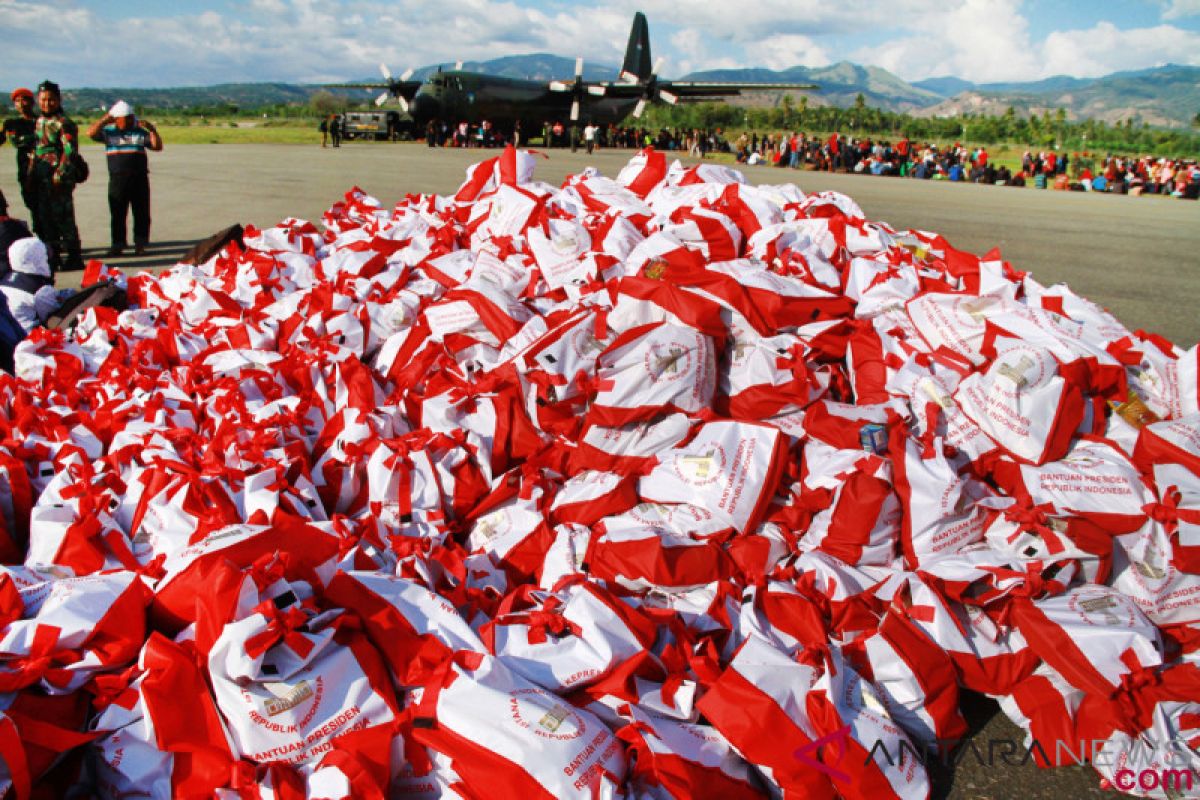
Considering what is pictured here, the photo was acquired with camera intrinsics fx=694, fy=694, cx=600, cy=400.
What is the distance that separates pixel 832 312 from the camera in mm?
3307

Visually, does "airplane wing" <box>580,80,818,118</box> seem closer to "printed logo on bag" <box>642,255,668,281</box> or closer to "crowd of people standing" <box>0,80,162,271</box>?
"crowd of people standing" <box>0,80,162,271</box>

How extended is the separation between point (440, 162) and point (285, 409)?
53.0 ft

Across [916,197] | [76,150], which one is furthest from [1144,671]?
[916,197]

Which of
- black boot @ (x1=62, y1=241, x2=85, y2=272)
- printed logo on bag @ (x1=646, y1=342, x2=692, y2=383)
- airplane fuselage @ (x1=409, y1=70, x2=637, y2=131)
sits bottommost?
printed logo on bag @ (x1=646, y1=342, x2=692, y2=383)

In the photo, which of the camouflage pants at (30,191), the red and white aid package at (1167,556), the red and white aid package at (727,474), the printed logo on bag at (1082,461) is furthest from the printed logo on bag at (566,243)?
the camouflage pants at (30,191)

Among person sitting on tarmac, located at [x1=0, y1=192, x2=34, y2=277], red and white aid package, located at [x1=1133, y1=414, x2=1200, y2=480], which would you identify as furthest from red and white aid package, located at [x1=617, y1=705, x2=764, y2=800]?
person sitting on tarmac, located at [x1=0, y1=192, x2=34, y2=277]

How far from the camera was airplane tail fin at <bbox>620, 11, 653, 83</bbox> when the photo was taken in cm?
3928

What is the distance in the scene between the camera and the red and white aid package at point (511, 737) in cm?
155

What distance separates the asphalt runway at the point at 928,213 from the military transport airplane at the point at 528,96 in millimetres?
8922

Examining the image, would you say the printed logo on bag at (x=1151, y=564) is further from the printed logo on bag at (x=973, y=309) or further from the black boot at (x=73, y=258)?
the black boot at (x=73, y=258)

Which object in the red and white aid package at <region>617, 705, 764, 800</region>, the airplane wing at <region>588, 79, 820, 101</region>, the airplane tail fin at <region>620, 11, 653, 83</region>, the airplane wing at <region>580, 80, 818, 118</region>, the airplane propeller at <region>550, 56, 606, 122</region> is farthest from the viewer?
the airplane tail fin at <region>620, 11, 653, 83</region>

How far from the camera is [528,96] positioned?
28984mm

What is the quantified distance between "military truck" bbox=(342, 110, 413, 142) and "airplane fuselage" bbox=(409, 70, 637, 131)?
6.20ft

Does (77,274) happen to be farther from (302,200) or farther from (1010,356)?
(1010,356)
